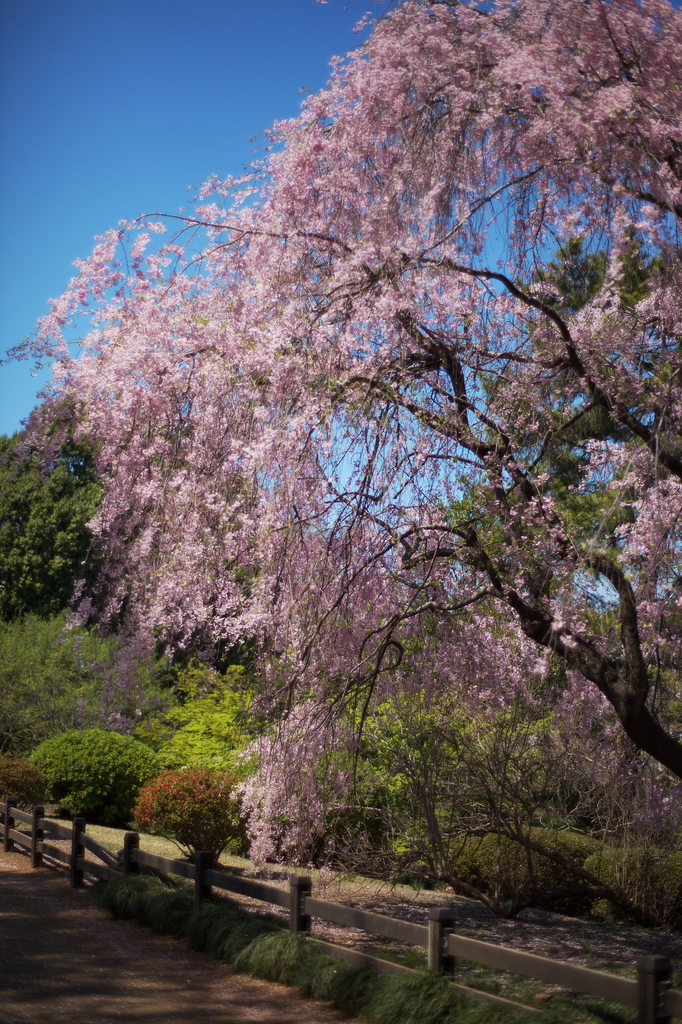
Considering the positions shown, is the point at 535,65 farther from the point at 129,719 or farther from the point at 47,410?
the point at 129,719

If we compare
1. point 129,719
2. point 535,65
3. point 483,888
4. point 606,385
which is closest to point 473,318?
point 606,385

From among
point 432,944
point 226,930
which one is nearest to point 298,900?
point 226,930

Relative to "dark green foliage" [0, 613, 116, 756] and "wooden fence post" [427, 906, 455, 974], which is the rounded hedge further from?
"wooden fence post" [427, 906, 455, 974]

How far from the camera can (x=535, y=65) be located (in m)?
6.69

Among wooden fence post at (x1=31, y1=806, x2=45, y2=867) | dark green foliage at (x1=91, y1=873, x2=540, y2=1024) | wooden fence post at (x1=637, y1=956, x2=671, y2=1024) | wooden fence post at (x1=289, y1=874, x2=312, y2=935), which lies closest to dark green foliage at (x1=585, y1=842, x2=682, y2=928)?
dark green foliage at (x1=91, y1=873, x2=540, y2=1024)

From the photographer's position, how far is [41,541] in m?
29.2

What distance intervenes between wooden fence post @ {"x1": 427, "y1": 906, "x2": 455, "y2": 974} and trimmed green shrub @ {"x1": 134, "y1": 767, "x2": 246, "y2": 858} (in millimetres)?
6099

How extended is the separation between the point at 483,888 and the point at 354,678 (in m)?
5.78

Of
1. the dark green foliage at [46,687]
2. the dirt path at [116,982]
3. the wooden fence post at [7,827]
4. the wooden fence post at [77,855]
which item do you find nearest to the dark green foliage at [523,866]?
the dirt path at [116,982]

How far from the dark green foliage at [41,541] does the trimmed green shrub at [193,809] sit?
57.6 ft

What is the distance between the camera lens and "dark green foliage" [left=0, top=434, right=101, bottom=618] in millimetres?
28641

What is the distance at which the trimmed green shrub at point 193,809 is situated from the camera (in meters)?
11.6

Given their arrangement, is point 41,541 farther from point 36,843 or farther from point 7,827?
point 36,843

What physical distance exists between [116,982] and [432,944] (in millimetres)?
2385
